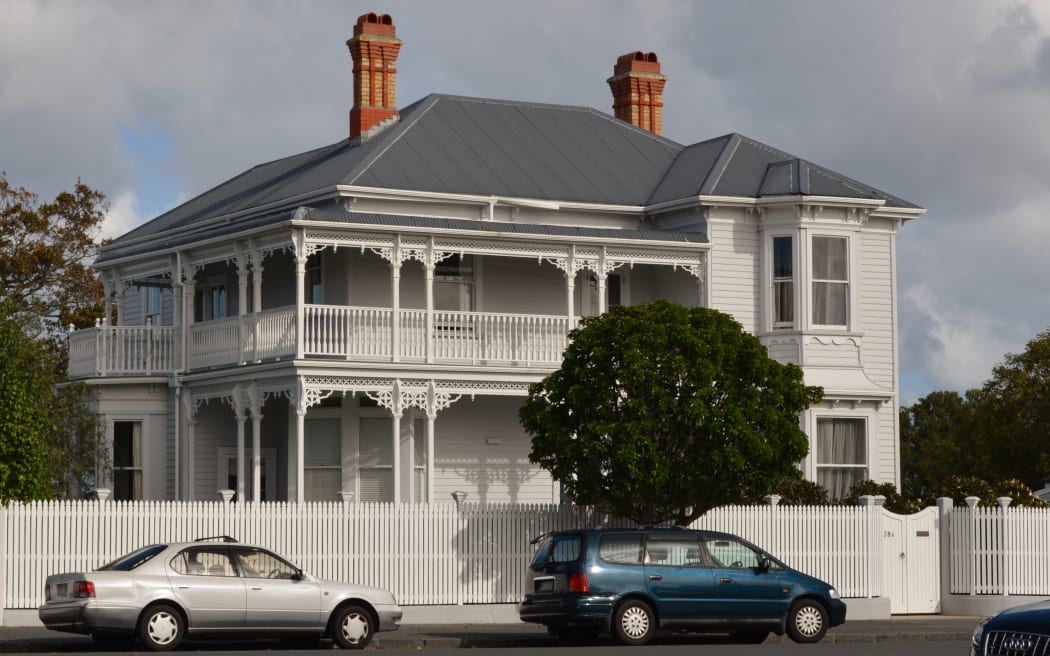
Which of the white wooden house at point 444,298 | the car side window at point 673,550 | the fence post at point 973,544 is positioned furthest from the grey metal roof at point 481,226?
the car side window at point 673,550

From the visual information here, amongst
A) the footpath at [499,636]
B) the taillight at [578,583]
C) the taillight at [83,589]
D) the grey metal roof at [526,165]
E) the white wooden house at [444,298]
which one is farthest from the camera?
the grey metal roof at [526,165]

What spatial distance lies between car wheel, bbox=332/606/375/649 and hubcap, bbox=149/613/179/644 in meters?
1.90

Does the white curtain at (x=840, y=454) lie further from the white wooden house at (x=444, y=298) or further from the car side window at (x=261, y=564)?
the car side window at (x=261, y=564)

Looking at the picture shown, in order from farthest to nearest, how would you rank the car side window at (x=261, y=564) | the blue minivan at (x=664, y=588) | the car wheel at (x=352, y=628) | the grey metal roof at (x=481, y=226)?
1. the grey metal roof at (x=481, y=226)
2. the blue minivan at (x=664, y=588)
3. the car wheel at (x=352, y=628)
4. the car side window at (x=261, y=564)

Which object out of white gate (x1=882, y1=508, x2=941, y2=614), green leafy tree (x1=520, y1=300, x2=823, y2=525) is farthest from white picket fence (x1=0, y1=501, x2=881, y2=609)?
green leafy tree (x1=520, y1=300, x2=823, y2=525)

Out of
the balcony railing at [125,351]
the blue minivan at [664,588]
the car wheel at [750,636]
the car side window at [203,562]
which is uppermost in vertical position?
the balcony railing at [125,351]

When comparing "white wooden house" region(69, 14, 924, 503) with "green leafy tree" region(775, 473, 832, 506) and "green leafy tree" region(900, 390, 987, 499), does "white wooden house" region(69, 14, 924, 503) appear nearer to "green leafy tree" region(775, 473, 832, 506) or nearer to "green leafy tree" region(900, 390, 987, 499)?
"green leafy tree" region(775, 473, 832, 506)

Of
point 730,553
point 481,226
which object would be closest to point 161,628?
point 730,553

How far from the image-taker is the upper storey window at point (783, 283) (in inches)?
1380

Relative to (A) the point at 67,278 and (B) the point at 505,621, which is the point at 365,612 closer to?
(B) the point at 505,621

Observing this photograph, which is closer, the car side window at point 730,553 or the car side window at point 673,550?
the car side window at point 673,550

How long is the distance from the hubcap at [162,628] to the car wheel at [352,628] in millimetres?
1899

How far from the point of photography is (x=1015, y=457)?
59000mm

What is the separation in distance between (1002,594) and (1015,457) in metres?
32.1
